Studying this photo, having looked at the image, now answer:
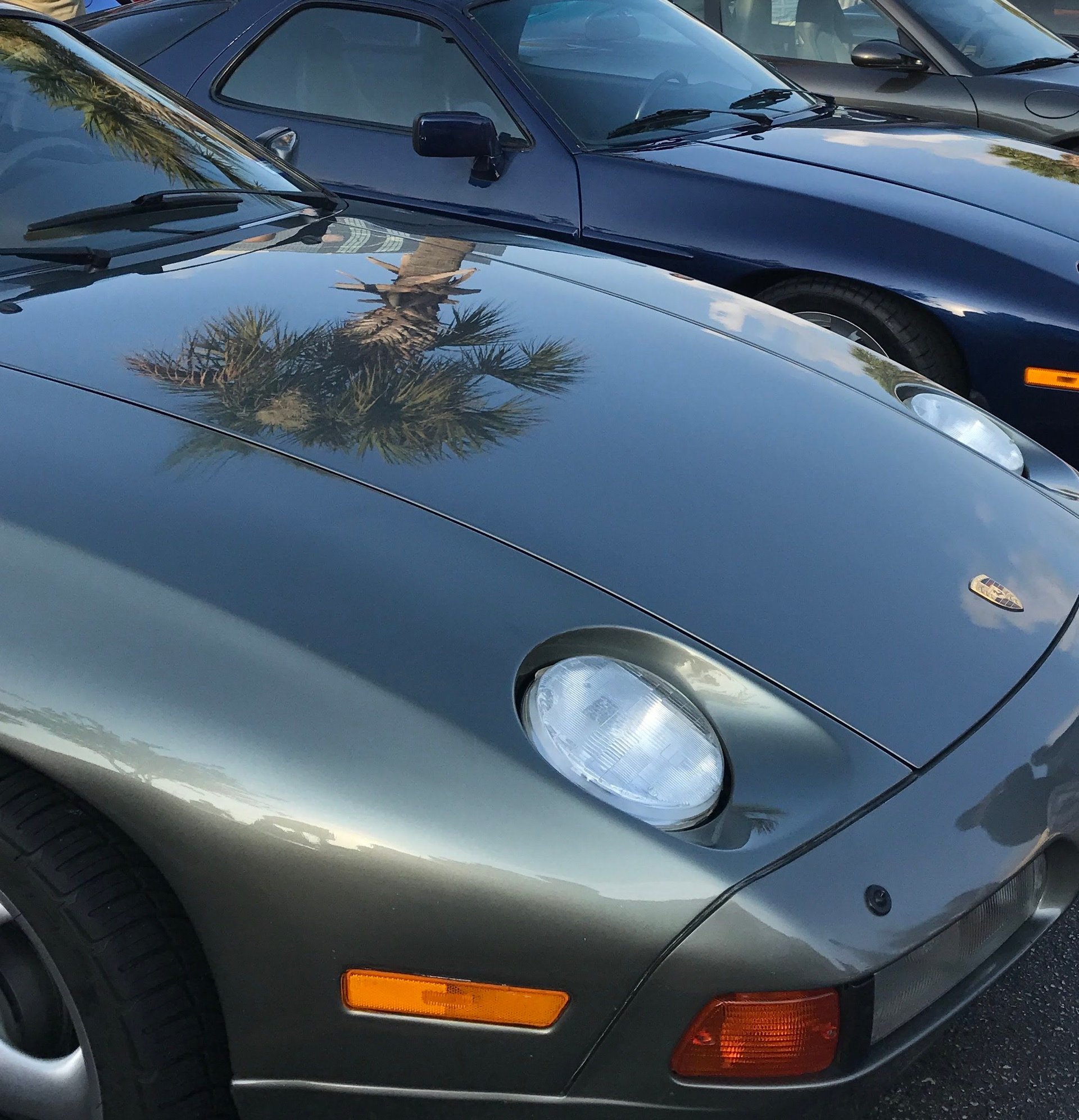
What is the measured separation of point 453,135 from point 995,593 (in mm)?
2250

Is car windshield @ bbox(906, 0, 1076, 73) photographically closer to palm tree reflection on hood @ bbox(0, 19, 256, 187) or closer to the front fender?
palm tree reflection on hood @ bbox(0, 19, 256, 187)

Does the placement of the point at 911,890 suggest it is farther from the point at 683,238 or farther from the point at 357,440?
the point at 683,238

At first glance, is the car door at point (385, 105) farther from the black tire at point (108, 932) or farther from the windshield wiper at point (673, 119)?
the black tire at point (108, 932)

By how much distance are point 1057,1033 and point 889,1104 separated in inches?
11.8

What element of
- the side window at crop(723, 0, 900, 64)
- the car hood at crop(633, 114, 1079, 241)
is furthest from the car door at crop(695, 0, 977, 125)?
the car hood at crop(633, 114, 1079, 241)

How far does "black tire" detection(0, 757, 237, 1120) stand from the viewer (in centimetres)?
122

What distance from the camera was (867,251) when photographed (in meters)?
3.16

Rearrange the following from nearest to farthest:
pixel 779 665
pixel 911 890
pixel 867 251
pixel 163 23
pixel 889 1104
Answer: pixel 911 890 < pixel 779 665 < pixel 889 1104 < pixel 867 251 < pixel 163 23

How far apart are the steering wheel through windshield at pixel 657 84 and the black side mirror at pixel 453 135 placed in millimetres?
550

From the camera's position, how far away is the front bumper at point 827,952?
44.7 inches

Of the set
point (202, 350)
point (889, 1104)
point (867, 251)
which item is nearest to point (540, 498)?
point (202, 350)

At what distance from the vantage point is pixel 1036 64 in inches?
201

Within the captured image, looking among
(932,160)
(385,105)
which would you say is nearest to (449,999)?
(932,160)

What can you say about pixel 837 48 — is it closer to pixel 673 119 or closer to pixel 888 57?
pixel 888 57
